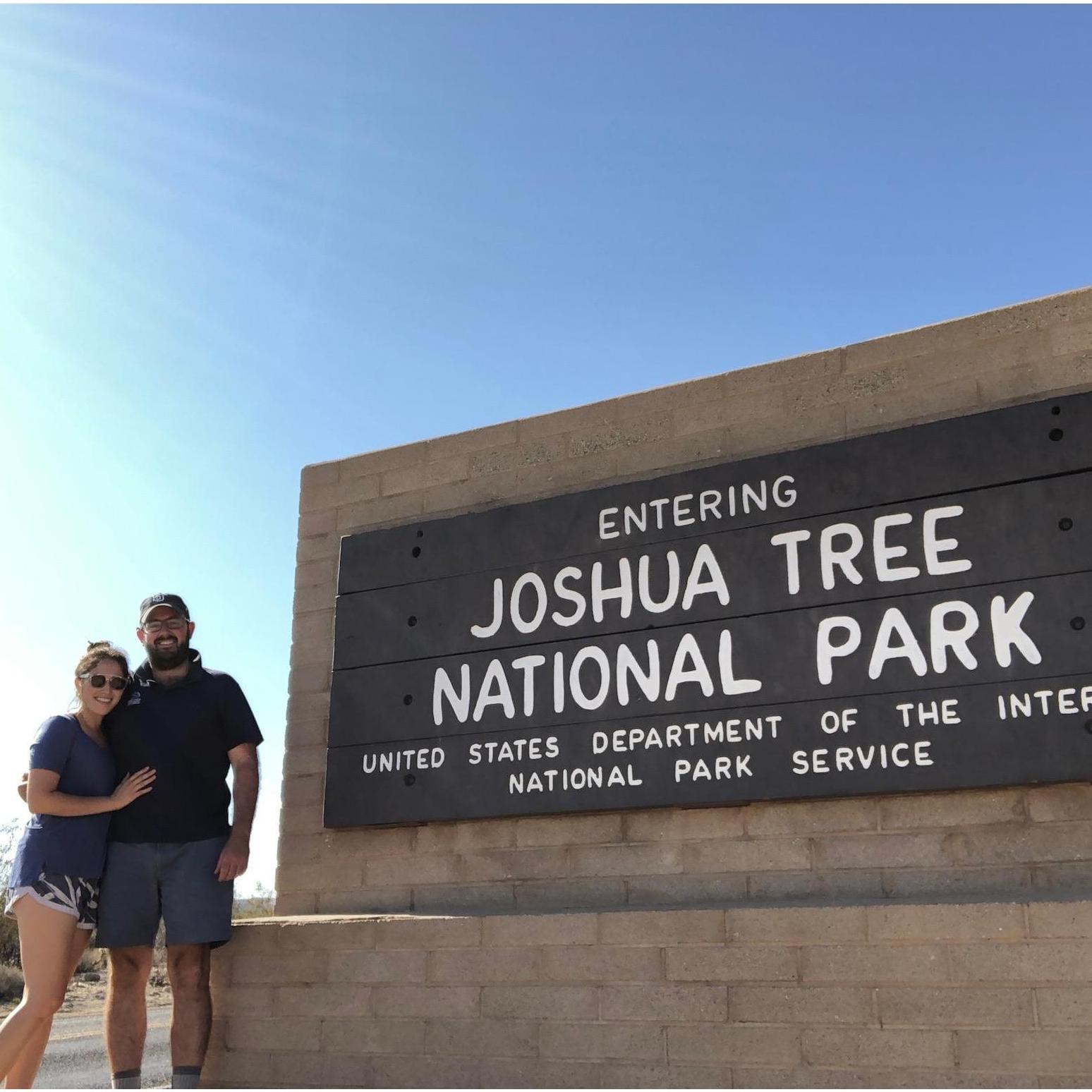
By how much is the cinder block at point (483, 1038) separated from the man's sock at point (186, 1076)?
975 millimetres

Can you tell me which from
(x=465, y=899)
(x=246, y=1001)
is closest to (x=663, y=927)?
(x=465, y=899)

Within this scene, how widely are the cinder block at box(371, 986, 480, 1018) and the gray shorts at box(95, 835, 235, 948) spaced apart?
746mm

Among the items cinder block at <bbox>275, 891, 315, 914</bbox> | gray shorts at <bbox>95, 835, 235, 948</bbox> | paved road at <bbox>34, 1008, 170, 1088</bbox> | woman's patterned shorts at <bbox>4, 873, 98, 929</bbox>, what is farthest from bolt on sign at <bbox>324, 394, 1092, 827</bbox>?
paved road at <bbox>34, 1008, 170, 1088</bbox>

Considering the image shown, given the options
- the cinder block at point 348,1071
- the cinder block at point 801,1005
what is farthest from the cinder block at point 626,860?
the cinder block at point 348,1071

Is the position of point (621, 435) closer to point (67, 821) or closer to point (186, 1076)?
point (67, 821)

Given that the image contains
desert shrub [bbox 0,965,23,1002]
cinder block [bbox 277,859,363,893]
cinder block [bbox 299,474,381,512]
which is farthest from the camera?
desert shrub [bbox 0,965,23,1002]

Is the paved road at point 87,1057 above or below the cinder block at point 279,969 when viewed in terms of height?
below

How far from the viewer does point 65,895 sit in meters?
4.83

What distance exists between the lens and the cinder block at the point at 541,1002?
4.57 metres

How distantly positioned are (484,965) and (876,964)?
154 centimetres

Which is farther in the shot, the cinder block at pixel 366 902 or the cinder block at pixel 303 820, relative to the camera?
the cinder block at pixel 303 820

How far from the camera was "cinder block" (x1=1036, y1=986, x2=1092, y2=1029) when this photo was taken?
12.3ft

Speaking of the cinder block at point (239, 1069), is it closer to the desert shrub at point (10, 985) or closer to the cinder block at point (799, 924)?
the cinder block at point (799, 924)

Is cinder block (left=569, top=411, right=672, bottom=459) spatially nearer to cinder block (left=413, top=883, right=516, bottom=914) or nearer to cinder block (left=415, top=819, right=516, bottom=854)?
cinder block (left=415, top=819, right=516, bottom=854)
